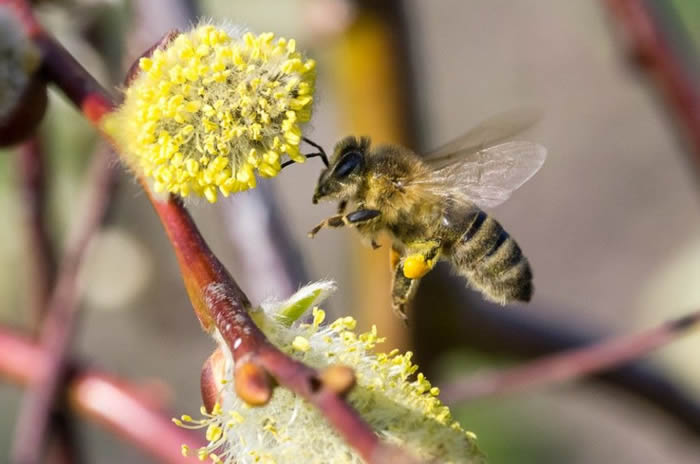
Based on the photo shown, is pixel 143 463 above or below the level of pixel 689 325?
above

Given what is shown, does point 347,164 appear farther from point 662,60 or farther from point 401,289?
point 662,60

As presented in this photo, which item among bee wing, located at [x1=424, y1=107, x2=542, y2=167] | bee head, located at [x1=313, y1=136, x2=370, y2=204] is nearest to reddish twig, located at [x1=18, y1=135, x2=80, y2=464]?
bee head, located at [x1=313, y1=136, x2=370, y2=204]

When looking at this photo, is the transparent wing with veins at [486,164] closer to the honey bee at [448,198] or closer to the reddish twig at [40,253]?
the honey bee at [448,198]

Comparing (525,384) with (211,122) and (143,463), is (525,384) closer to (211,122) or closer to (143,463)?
(211,122)

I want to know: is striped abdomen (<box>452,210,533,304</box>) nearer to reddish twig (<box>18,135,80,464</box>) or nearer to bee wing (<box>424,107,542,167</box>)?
bee wing (<box>424,107,542,167</box>)

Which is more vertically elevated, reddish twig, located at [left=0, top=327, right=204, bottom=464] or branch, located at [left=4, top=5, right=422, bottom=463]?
reddish twig, located at [left=0, top=327, right=204, bottom=464]

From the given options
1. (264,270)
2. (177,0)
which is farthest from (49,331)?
(177,0)
